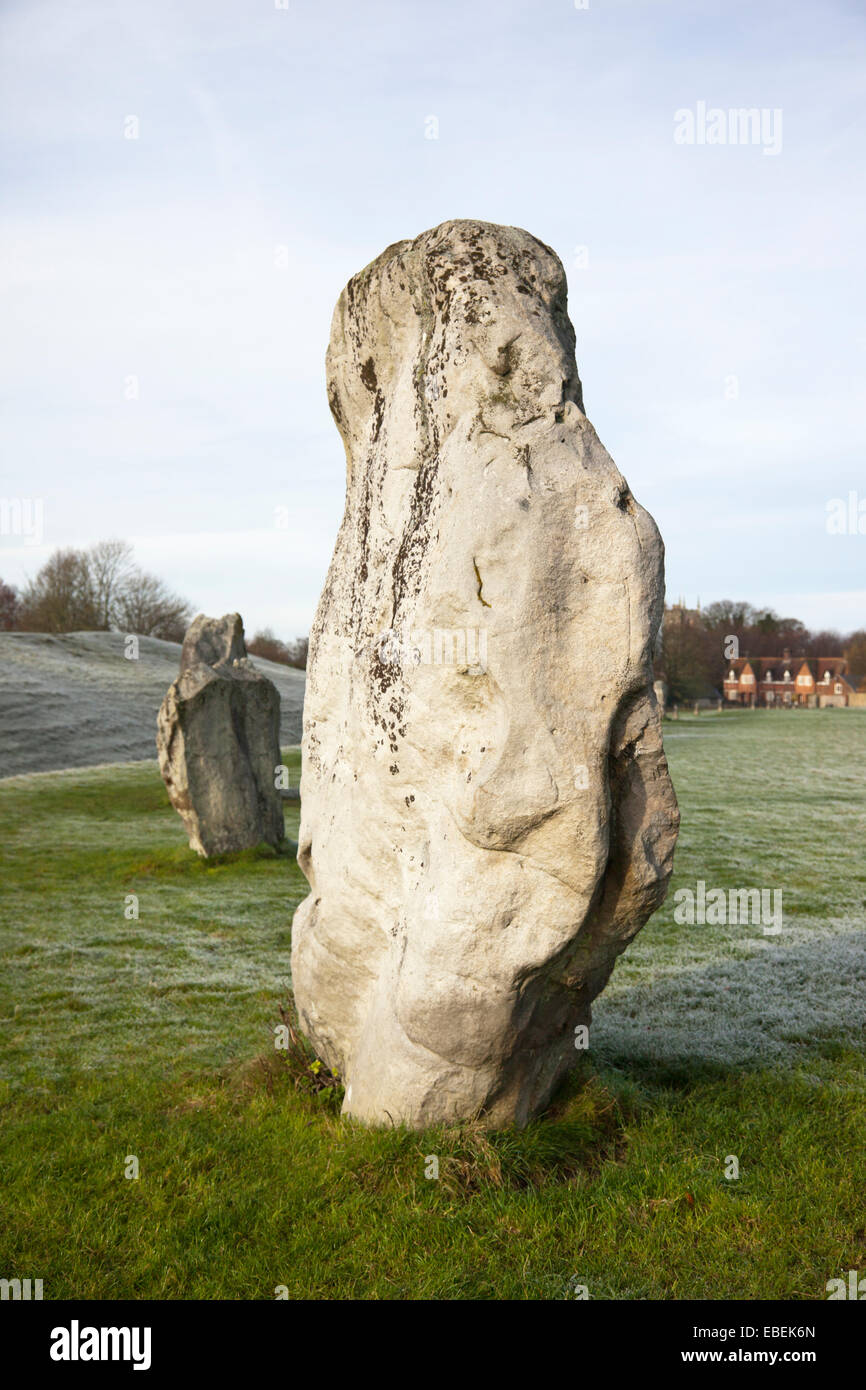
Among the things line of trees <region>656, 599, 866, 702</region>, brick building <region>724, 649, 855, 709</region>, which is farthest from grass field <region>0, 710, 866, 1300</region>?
brick building <region>724, 649, 855, 709</region>

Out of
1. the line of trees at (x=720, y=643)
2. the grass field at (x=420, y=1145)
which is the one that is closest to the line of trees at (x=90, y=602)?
the line of trees at (x=720, y=643)

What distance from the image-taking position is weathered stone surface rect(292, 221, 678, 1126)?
4586mm

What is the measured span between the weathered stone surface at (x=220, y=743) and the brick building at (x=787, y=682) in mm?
79116

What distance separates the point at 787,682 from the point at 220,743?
285ft

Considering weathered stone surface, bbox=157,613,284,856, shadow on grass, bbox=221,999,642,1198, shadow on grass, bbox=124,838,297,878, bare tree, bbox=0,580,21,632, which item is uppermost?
bare tree, bbox=0,580,21,632

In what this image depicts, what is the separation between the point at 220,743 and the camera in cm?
1366

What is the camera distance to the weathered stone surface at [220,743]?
1345 centimetres

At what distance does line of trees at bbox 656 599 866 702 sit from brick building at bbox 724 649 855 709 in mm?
1229

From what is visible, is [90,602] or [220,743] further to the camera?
[90,602]

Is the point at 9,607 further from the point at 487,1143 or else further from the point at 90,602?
the point at 487,1143

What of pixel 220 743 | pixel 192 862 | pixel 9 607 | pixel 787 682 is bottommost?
pixel 192 862

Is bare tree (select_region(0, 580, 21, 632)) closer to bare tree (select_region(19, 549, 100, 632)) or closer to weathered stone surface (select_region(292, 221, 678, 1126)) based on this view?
bare tree (select_region(19, 549, 100, 632))

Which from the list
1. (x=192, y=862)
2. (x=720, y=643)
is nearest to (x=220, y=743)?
(x=192, y=862)
